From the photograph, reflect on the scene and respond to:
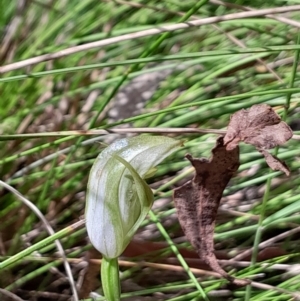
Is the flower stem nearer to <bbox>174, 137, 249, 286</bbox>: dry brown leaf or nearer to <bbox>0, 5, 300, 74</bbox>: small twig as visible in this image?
<bbox>174, 137, 249, 286</bbox>: dry brown leaf

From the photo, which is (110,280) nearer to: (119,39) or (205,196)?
(205,196)

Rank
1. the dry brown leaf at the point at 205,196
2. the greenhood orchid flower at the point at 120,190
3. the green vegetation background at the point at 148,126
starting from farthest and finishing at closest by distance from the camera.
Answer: the green vegetation background at the point at 148,126, the dry brown leaf at the point at 205,196, the greenhood orchid flower at the point at 120,190

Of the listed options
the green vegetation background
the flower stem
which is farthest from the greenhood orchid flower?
the green vegetation background

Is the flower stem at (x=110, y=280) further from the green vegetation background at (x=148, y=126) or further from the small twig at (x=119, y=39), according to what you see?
the small twig at (x=119, y=39)

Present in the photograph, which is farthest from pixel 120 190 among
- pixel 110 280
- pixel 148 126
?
pixel 148 126

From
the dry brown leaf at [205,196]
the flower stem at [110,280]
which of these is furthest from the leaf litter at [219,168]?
the flower stem at [110,280]

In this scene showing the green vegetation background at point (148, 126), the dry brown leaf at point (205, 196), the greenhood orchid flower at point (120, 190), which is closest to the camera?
the greenhood orchid flower at point (120, 190)
